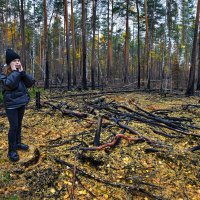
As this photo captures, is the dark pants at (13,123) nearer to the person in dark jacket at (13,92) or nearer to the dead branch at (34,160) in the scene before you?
the person in dark jacket at (13,92)

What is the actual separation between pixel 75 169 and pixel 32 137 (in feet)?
6.86

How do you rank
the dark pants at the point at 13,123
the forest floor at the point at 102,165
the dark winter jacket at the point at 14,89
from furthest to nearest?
the dark pants at the point at 13,123
the dark winter jacket at the point at 14,89
the forest floor at the point at 102,165

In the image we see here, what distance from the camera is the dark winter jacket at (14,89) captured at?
153 inches

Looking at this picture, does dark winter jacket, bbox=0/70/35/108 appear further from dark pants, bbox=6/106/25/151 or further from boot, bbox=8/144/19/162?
boot, bbox=8/144/19/162

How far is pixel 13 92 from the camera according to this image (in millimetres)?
4008

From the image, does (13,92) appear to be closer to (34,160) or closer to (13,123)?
(13,123)

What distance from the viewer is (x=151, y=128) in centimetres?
622

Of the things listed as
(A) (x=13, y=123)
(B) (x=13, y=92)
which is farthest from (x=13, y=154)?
(B) (x=13, y=92)

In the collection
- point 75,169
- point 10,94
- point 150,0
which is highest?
point 150,0

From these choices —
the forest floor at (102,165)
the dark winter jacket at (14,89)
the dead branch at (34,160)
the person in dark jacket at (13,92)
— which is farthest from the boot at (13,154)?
the dark winter jacket at (14,89)

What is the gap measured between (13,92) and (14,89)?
57mm

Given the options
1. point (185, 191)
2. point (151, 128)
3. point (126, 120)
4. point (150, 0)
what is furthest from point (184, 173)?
point (150, 0)

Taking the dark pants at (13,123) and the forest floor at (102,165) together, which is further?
the dark pants at (13,123)

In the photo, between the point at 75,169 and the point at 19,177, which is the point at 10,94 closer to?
the point at 19,177
